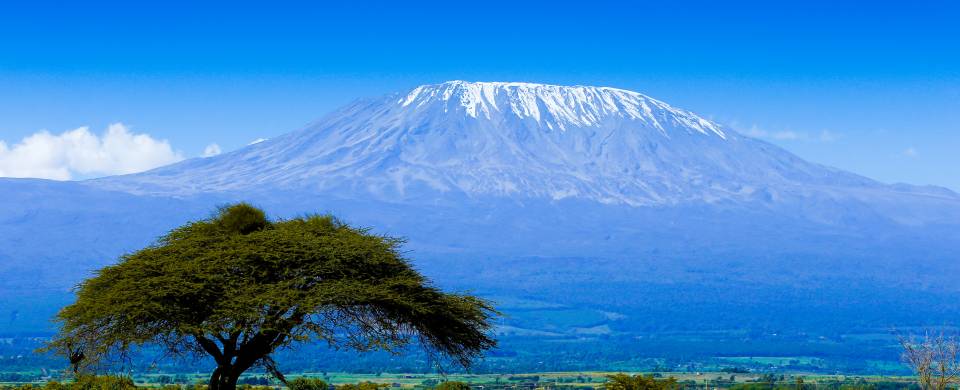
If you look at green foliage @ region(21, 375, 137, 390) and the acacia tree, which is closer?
the acacia tree

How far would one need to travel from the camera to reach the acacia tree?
25.3 meters

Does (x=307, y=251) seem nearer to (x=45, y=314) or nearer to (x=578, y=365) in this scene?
(x=578, y=365)

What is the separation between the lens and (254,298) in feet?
81.7

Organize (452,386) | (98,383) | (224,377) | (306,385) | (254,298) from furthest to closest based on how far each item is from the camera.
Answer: (452,386) < (306,385) < (98,383) < (224,377) < (254,298)

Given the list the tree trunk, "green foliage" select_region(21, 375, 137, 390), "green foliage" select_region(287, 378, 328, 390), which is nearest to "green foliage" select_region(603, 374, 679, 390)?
"green foliage" select_region(287, 378, 328, 390)

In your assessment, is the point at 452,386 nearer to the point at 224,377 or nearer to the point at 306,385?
the point at 306,385

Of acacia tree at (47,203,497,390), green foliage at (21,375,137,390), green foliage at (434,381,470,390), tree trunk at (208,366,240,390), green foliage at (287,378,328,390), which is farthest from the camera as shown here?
green foliage at (434,381,470,390)

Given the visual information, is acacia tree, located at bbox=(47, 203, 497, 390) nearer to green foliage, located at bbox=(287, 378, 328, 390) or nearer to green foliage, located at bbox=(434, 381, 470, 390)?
green foliage, located at bbox=(287, 378, 328, 390)

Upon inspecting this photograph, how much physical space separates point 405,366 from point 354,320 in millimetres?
87458

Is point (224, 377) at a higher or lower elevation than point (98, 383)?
lower

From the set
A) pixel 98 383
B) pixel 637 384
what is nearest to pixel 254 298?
pixel 98 383

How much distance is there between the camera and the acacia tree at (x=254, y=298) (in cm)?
2531

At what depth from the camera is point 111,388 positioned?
30281 millimetres

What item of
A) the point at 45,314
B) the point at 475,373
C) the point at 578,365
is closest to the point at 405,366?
the point at 475,373
